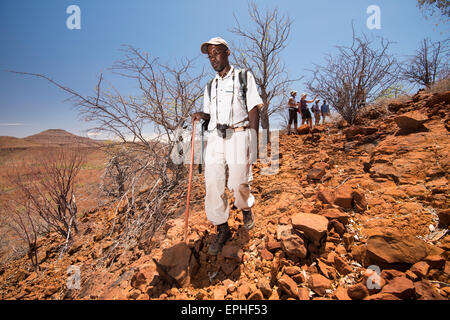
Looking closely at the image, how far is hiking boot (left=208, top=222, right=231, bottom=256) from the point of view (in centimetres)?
177

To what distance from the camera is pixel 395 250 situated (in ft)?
3.78

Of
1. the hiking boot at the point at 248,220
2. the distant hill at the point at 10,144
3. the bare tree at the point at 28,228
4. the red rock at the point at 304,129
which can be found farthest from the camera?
the distant hill at the point at 10,144

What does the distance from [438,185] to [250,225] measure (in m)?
1.79

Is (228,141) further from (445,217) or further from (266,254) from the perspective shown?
(445,217)

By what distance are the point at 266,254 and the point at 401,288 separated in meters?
0.85

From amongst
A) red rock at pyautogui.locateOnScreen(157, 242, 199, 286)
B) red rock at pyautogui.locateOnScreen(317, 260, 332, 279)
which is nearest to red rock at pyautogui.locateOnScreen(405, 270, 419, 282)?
red rock at pyautogui.locateOnScreen(317, 260, 332, 279)

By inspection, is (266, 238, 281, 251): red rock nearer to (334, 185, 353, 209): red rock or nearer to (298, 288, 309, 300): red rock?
(298, 288, 309, 300): red rock

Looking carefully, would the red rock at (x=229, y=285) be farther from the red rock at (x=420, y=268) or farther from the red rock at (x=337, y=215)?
the red rock at (x=420, y=268)

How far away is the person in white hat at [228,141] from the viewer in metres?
1.73

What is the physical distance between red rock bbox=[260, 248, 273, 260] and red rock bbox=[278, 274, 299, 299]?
0.85 ft

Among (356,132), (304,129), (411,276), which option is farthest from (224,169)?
(304,129)

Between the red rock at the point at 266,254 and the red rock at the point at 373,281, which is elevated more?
the red rock at the point at 373,281

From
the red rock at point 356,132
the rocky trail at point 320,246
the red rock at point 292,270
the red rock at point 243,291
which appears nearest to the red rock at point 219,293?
the rocky trail at point 320,246
